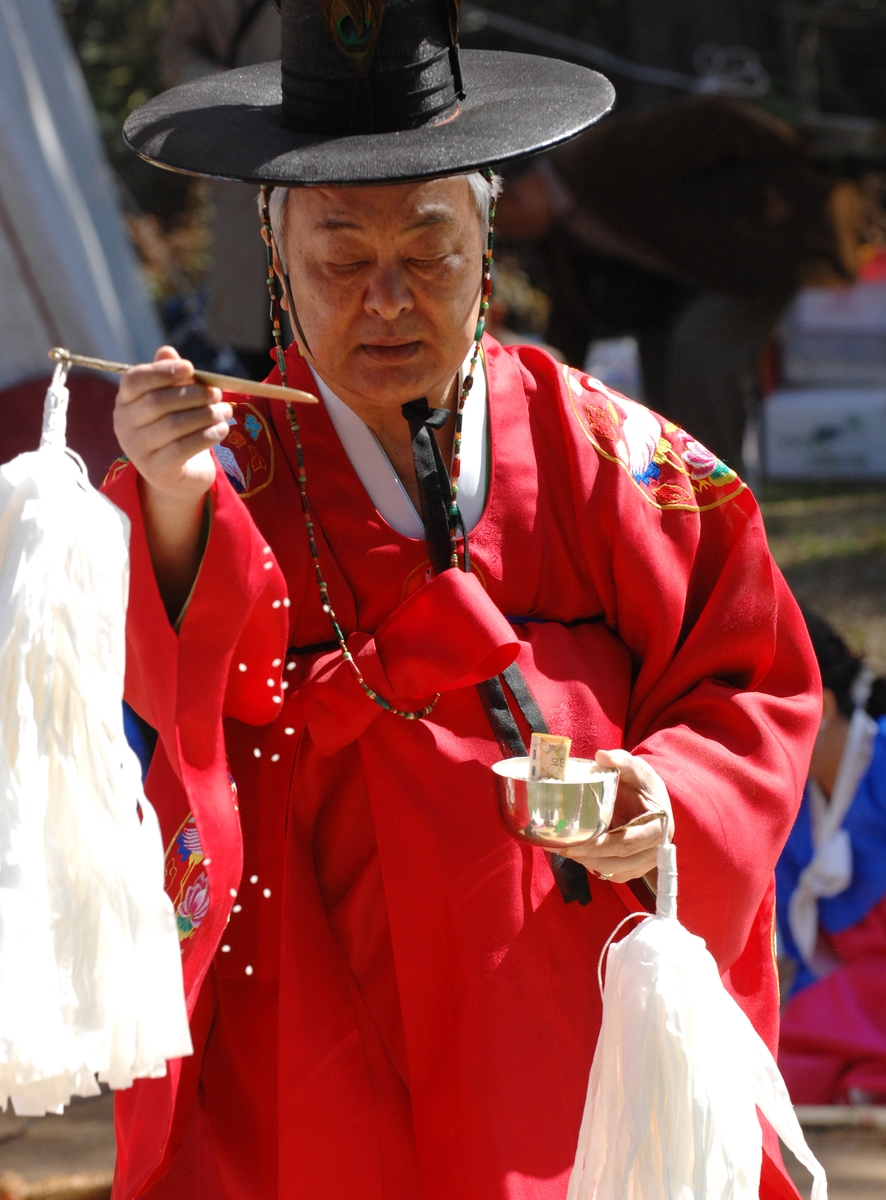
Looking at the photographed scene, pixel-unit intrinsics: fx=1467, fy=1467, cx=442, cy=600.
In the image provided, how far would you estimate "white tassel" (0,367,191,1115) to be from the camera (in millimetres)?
1314

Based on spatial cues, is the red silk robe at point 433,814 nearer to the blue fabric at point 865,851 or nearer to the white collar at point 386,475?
the white collar at point 386,475

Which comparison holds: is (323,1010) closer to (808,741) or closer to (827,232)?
(808,741)

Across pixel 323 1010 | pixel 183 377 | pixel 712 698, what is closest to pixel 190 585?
pixel 183 377

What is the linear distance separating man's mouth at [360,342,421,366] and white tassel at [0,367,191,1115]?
425mm

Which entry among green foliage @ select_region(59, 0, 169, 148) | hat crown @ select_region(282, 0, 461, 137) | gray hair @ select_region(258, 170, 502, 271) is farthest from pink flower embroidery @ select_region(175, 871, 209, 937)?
green foliage @ select_region(59, 0, 169, 148)

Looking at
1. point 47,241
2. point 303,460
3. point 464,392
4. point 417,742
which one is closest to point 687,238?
point 47,241

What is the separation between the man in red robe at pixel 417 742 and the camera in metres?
1.69

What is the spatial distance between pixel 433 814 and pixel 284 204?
0.75 meters

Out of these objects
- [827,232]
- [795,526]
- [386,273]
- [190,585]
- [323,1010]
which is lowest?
[795,526]

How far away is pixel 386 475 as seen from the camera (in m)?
1.85

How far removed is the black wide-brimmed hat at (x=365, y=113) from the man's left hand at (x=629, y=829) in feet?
2.26

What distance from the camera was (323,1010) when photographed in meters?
1.76

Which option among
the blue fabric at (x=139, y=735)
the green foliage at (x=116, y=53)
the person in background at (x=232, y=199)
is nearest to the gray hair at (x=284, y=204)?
the blue fabric at (x=139, y=735)

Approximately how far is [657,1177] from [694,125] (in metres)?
5.92
